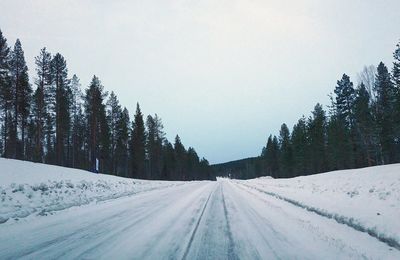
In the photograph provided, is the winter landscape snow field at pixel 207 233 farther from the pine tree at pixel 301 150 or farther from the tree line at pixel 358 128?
the pine tree at pixel 301 150

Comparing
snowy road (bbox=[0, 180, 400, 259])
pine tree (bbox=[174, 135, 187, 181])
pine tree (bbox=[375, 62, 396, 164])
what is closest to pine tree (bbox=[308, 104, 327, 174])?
pine tree (bbox=[375, 62, 396, 164])

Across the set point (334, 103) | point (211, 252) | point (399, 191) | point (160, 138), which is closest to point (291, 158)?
point (334, 103)

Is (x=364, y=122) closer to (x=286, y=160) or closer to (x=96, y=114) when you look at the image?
(x=286, y=160)

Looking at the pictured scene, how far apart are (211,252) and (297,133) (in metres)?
85.0

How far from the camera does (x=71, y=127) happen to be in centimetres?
6525

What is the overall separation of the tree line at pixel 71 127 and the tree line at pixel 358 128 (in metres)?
37.8

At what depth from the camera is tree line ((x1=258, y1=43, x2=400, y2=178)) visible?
52844mm

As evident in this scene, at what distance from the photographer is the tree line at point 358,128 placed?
52844mm

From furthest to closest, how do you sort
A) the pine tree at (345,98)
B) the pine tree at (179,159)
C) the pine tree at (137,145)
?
the pine tree at (179,159)
the pine tree at (137,145)
the pine tree at (345,98)

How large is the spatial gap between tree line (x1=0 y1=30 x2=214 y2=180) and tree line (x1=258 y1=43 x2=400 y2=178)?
1489 inches

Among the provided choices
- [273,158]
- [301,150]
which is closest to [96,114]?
[301,150]

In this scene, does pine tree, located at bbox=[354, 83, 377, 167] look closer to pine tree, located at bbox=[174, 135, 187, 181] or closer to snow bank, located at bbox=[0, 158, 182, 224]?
snow bank, located at bbox=[0, 158, 182, 224]

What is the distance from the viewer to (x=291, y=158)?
294 feet

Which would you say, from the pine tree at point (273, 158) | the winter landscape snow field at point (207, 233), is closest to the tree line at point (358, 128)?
the pine tree at point (273, 158)
